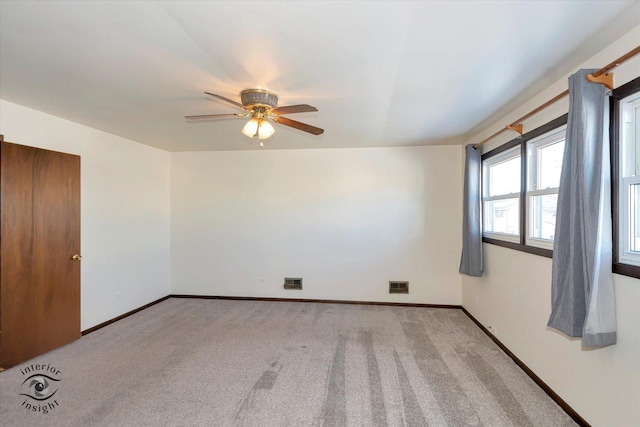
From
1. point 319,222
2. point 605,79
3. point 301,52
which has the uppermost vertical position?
point 301,52

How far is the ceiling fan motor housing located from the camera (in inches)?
84.0

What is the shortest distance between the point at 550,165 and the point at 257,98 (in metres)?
2.45

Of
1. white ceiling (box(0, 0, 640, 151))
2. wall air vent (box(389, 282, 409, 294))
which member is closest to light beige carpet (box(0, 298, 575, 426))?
wall air vent (box(389, 282, 409, 294))

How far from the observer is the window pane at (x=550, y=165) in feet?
7.40

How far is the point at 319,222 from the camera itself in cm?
446

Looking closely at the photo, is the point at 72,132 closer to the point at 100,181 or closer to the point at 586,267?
the point at 100,181

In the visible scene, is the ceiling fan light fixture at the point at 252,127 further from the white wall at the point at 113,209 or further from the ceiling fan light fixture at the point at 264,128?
the white wall at the point at 113,209

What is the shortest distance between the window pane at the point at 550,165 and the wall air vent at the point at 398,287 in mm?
2328

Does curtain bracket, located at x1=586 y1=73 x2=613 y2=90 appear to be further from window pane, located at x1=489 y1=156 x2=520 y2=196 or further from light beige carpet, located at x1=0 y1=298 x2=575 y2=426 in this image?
light beige carpet, located at x1=0 y1=298 x2=575 y2=426

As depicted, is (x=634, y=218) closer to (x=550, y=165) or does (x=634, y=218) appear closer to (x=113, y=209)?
(x=550, y=165)

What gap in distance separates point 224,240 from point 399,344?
3.04 meters

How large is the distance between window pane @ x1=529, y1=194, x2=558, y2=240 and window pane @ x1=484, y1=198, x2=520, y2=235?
0.25 m

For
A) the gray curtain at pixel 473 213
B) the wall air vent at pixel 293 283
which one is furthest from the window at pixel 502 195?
the wall air vent at pixel 293 283

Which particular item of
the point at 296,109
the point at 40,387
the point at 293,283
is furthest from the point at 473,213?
the point at 40,387
